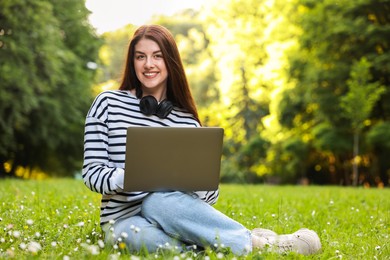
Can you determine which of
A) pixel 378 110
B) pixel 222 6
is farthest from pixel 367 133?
pixel 222 6

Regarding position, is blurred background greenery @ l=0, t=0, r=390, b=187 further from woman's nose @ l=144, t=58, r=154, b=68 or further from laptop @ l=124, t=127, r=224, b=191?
laptop @ l=124, t=127, r=224, b=191

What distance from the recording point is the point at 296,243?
336 centimetres

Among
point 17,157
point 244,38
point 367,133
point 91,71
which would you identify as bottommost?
point 17,157

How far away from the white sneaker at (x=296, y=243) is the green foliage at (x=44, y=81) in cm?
1055

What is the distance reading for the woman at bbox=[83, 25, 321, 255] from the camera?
10.5 ft

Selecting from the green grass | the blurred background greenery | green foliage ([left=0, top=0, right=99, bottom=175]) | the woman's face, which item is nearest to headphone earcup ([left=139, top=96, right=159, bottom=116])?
the woman's face

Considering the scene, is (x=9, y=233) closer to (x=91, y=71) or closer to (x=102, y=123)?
(x=102, y=123)

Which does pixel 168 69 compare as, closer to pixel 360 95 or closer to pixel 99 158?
pixel 99 158

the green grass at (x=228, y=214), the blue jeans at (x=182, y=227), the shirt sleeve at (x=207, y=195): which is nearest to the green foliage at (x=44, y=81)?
the green grass at (x=228, y=214)

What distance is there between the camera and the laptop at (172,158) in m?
3.05

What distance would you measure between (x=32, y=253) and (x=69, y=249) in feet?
1.31

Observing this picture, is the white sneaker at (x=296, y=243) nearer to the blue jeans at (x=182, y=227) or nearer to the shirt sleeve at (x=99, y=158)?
the blue jeans at (x=182, y=227)

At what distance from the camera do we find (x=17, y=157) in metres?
22.3

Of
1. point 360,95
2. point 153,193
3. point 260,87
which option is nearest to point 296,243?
point 153,193
